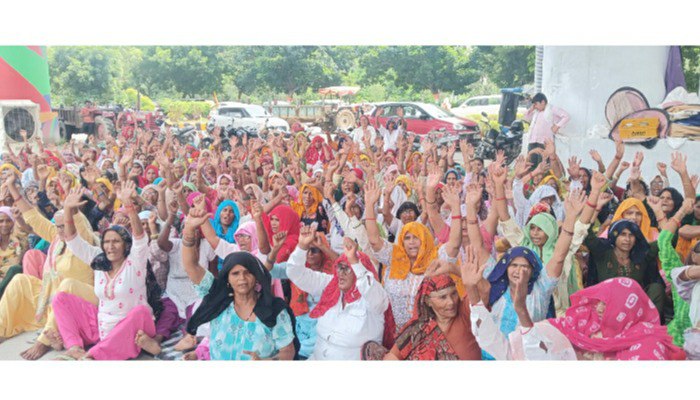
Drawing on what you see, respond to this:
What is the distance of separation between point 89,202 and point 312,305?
1.90m

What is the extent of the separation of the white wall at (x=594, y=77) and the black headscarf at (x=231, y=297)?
116 inches

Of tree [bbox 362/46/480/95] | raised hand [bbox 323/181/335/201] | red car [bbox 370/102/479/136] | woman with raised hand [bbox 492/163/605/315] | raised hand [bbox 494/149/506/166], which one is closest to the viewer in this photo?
woman with raised hand [bbox 492/163/605/315]

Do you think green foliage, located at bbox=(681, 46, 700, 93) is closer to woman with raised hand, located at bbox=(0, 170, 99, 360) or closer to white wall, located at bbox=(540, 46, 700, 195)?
white wall, located at bbox=(540, 46, 700, 195)

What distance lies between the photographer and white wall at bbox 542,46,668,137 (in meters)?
4.67

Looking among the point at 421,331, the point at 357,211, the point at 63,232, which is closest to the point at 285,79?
the point at 357,211

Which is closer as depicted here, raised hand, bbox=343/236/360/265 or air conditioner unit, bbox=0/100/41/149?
raised hand, bbox=343/236/360/265

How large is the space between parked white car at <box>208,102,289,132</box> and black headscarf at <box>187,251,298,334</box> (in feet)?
6.80

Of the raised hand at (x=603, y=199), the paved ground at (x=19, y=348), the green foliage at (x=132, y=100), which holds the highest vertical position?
the green foliage at (x=132, y=100)

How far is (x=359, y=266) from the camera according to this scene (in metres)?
3.32

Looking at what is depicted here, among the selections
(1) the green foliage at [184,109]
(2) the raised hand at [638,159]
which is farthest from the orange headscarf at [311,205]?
Result: (2) the raised hand at [638,159]

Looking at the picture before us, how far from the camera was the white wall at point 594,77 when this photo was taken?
15.3 ft

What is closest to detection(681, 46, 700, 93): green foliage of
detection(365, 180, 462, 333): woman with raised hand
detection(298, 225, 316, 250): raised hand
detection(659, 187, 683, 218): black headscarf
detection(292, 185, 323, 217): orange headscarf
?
detection(659, 187, 683, 218): black headscarf

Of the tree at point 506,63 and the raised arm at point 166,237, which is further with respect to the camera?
the tree at point 506,63

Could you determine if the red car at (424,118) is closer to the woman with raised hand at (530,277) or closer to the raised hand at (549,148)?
the raised hand at (549,148)
